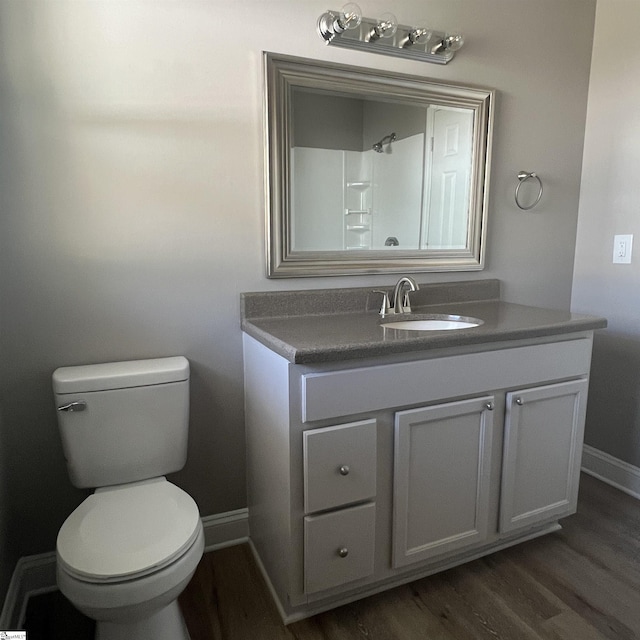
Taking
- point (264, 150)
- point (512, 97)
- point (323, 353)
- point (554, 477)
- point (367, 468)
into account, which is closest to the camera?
point (323, 353)

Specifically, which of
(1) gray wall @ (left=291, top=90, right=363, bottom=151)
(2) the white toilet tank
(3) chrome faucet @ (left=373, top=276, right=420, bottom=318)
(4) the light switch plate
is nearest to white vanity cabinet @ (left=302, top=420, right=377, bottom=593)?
(2) the white toilet tank

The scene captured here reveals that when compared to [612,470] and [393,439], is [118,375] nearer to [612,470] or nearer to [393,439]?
[393,439]

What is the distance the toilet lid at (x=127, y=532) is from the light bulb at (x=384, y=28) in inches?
67.6

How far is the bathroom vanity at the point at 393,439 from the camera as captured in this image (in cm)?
136

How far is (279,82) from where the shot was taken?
167 cm

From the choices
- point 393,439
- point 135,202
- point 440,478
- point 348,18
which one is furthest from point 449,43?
point 440,478

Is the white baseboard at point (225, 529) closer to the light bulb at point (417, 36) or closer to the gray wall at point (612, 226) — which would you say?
the gray wall at point (612, 226)

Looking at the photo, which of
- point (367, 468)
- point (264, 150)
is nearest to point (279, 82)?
point (264, 150)

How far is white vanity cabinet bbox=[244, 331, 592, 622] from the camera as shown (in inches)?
53.7

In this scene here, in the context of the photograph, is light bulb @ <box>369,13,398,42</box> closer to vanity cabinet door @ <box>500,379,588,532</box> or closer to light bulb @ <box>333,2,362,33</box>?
light bulb @ <box>333,2,362,33</box>

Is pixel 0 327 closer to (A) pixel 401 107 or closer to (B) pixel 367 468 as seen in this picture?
(B) pixel 367 468

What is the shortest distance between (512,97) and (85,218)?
185 cm

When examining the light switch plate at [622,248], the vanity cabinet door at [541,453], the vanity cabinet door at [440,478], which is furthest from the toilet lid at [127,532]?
the light switch plate at [622,248]

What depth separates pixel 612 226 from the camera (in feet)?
7.35
